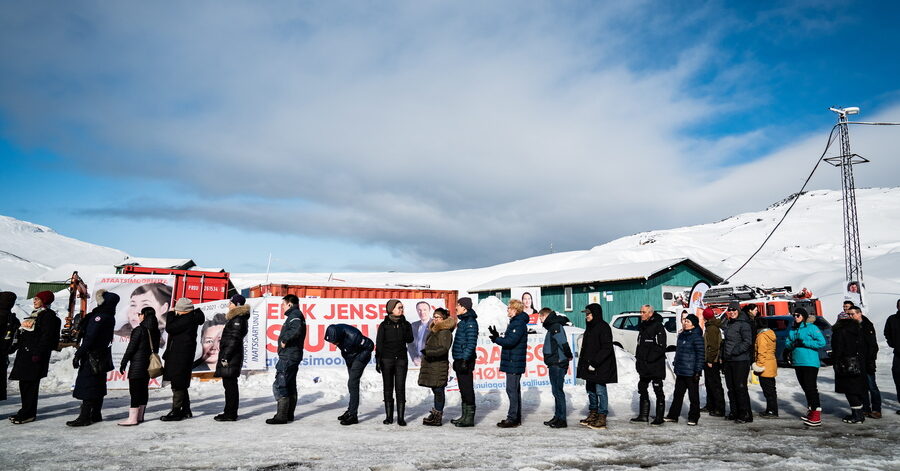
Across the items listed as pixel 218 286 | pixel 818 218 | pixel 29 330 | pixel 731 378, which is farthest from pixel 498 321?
pixel 818 218

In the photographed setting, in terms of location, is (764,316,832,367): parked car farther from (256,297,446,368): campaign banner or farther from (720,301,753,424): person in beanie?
(256,297,446,368): campaign banner

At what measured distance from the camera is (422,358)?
7918mm

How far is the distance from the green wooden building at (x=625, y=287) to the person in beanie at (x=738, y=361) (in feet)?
57.4

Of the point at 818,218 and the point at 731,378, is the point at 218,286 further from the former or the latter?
the point at 818,218

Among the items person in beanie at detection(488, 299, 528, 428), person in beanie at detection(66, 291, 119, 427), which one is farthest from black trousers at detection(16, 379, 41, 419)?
person in beanie at detection(488, 299, 528, 428)

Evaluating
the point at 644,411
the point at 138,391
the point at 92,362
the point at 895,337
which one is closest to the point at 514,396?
the point at 644,411

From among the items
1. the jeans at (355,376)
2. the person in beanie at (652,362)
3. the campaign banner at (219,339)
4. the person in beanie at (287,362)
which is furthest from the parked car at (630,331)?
the person in beanie at (287,362)

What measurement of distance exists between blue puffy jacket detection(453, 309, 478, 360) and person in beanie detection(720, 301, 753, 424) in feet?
13.5

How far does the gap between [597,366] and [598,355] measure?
0.54 ft

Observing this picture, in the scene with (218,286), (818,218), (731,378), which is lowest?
(731,378)

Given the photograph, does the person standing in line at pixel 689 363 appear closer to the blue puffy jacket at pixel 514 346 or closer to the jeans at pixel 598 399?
the jeans at pixel 598 399

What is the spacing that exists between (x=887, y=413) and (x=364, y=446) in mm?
8663

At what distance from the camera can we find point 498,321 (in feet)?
66.5

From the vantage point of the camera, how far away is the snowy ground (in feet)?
18.5
